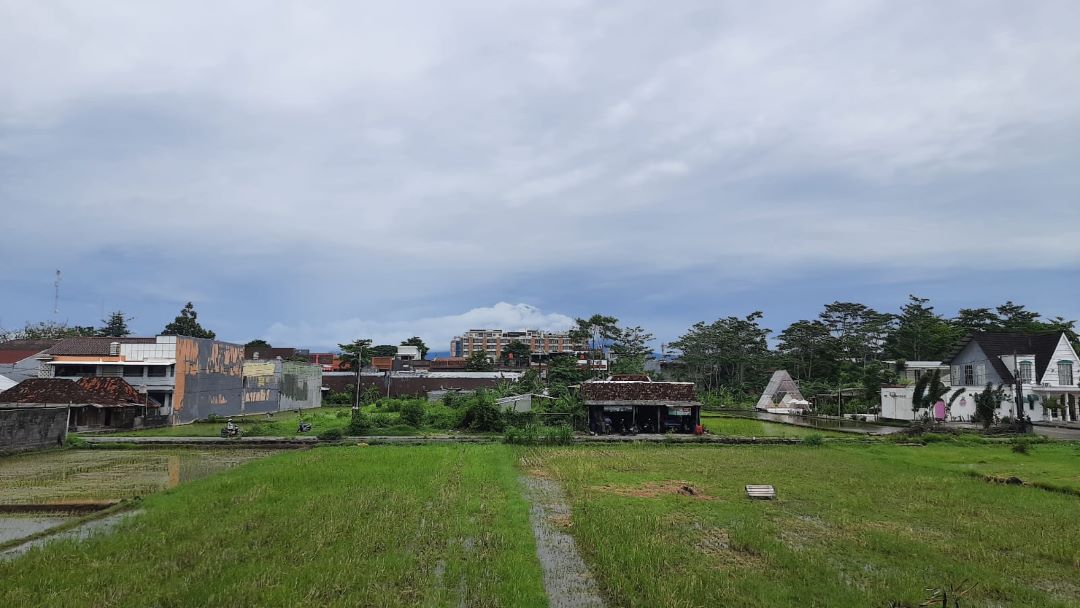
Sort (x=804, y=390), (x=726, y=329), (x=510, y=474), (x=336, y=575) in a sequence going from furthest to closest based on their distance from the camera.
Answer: (x=726, y=329)
(x=804, y=390)
(x=510, y=474)
(x=336, y=575)

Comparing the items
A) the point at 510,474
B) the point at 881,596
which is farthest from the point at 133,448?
the point at 881,596

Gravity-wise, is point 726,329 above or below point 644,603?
above

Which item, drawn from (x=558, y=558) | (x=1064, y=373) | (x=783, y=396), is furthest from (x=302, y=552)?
(x=783, y=396)

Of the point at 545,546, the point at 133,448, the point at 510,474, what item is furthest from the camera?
the point at 133,448

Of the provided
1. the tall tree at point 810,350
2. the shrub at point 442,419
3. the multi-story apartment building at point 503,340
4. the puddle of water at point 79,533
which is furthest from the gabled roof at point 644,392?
the multi-story apartment building at point 503,340

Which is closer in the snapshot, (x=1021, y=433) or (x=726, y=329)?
(x=1021, y=433)

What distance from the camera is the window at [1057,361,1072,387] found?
42.4 meters

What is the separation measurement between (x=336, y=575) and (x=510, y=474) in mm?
12072

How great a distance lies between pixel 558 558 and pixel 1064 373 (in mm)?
45346

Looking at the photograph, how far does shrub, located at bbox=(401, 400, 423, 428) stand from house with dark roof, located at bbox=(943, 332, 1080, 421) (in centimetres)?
3605

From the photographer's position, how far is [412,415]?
42094mm

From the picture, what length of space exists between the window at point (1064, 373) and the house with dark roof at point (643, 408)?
23874 mm

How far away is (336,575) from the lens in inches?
408

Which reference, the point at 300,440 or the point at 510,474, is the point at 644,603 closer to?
the point at 510,474
